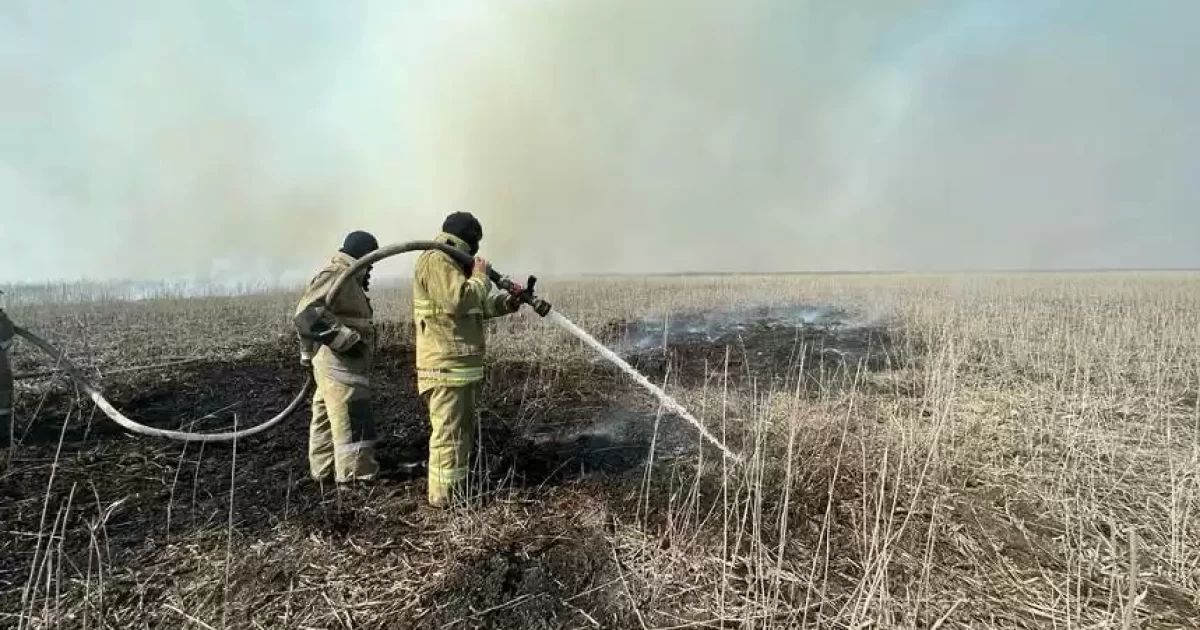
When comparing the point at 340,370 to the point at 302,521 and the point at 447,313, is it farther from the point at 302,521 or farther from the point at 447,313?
the point at 447,313

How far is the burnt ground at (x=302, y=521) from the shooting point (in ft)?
8.76

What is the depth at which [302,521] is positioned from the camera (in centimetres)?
347

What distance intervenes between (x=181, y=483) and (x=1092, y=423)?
7.57 m

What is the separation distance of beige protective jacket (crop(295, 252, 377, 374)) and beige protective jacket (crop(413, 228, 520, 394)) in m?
0.70

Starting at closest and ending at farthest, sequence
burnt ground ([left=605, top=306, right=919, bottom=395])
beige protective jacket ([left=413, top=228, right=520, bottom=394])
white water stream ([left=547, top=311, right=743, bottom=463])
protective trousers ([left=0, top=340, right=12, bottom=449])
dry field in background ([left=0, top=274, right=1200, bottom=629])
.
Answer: dry field in background ([left=0, top=274, right=1200, bottom=629]) → beige protective jacket ([left=413, top=228, right=520, bottom=394]) → white water stream ([left=547, top=311, right=743, bottom=463]) → protective trousers ([left=0, top=340, right=12, bottom=449]) → burnt ground ([left=605, top=306, right=919, bottom=395])

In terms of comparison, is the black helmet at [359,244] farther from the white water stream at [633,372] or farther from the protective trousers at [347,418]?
Result: the white water stream at [633,372]

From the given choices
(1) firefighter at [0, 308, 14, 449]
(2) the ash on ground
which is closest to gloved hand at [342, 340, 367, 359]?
(2) the ash on ground

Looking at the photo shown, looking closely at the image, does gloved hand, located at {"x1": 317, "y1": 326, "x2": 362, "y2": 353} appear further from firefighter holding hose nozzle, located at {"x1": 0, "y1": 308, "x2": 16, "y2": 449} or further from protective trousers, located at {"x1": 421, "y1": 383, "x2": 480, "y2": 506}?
firefighter holding hose nozzle, located at {"x1": 0, "y1": 308, "x2": 16, "y2": 449}

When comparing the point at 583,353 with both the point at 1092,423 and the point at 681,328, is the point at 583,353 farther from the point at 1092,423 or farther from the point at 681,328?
the point at 1092,423

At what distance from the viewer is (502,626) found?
2512 mm

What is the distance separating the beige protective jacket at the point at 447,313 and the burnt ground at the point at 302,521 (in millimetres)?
898

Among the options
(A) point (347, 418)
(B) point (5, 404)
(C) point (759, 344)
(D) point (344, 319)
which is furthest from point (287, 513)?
(C) point (759, 344)

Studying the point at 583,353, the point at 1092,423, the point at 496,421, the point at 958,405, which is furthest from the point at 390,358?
the point at 1092,423

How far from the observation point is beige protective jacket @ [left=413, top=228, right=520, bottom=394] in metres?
3.38
